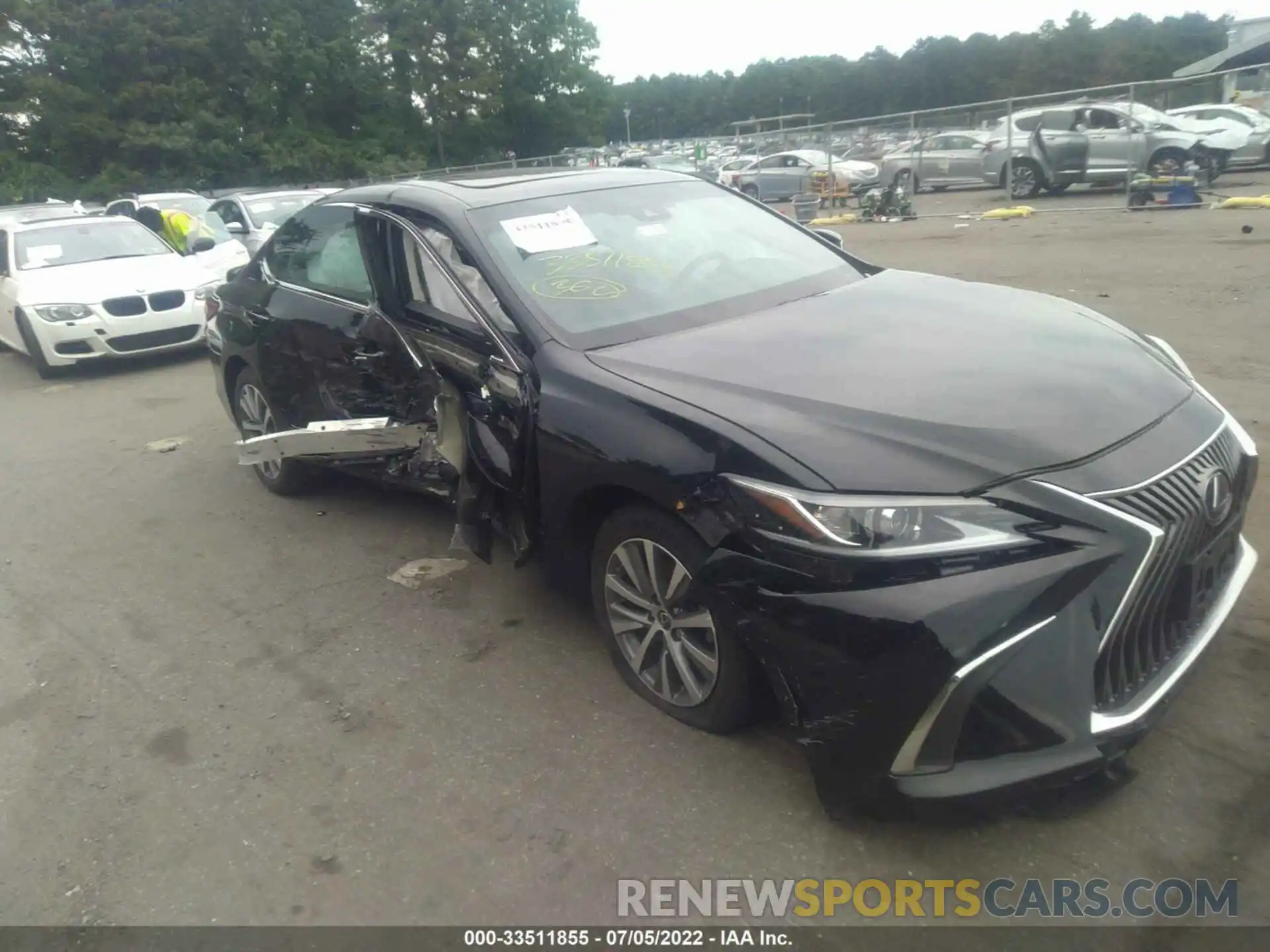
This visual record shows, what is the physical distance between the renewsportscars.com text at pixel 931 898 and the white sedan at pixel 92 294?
365 inches

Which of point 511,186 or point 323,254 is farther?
point 323,254

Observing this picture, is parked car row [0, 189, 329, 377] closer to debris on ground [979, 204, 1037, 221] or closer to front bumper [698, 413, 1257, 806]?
front bumper [698, 413, 1257, 806]

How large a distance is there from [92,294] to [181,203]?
295 inches

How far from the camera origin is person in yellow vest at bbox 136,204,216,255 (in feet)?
48.7

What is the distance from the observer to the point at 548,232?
Answer: 4.09m

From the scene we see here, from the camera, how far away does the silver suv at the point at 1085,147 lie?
18.2m

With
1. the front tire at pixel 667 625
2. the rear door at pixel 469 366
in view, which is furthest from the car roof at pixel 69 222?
the front tire at pixel 667 625

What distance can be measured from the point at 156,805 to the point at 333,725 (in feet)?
2.00

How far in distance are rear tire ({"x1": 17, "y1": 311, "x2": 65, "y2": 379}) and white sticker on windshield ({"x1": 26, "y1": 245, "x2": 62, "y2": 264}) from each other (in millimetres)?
718

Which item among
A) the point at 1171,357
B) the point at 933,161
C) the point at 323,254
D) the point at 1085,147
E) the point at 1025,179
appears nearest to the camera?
the point at 1171,357

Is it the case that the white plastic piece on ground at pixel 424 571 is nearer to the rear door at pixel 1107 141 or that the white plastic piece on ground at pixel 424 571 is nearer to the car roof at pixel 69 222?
the car roof at pixel 69 222

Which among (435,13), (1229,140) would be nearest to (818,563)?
(1229,140)

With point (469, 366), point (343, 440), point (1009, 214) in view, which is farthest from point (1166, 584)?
point (1009, 214)

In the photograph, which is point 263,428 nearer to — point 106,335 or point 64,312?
point 106,335
